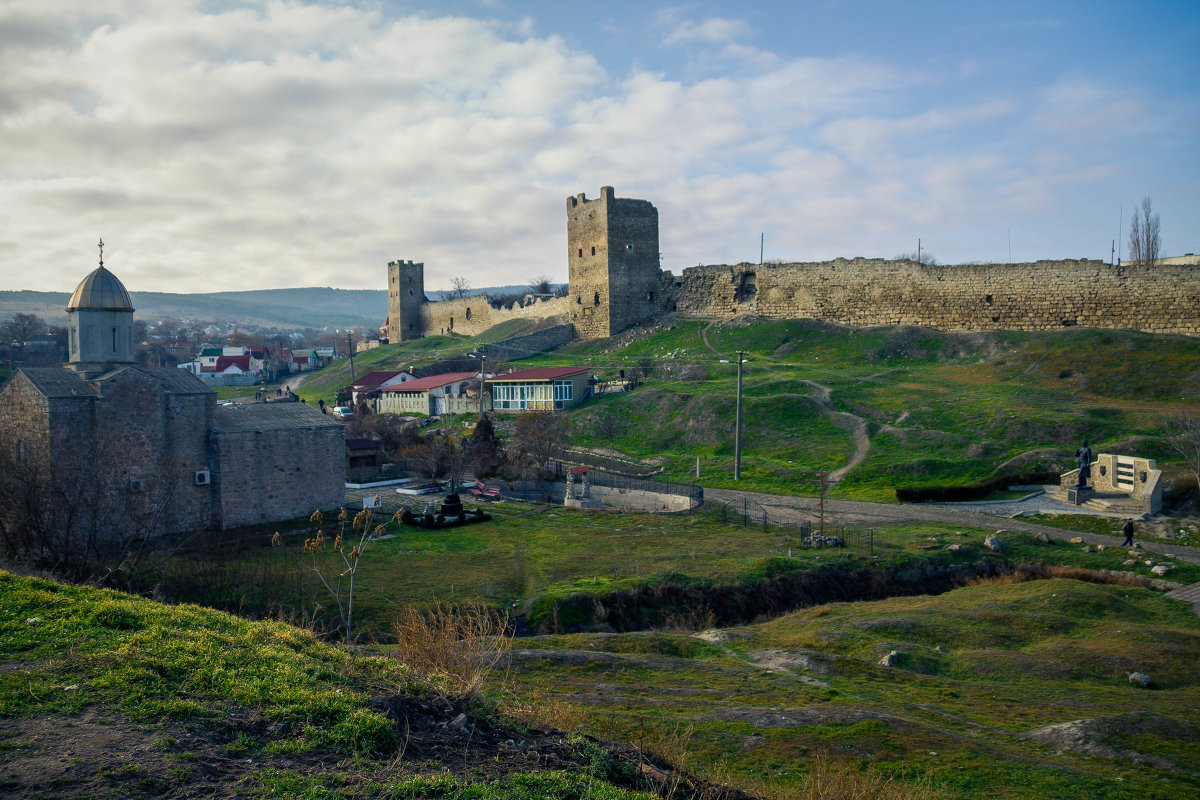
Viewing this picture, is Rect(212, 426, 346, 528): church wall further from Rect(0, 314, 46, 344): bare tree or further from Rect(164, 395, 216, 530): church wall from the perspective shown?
Rect(0, 314, 46, 344): bare tree

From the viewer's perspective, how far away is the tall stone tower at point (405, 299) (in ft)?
278

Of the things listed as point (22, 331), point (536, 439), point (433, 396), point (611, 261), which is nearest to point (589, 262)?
point (611, 261)

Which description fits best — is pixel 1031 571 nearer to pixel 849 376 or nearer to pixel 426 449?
pixel 849 376

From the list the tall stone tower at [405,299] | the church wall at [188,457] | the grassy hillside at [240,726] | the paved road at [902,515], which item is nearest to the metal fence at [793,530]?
the paved road at [902,515]

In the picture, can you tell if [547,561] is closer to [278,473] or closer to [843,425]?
[278,473]

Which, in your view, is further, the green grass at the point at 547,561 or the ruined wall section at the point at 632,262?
the ruined wall section at the point at 632,262

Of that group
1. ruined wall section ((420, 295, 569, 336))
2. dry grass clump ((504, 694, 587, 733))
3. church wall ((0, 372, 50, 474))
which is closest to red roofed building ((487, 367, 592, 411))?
ruined wall section ((420, 295, 569, 336))

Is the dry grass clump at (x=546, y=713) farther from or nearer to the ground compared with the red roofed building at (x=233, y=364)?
nearer to the ground

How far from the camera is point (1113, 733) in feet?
36.9

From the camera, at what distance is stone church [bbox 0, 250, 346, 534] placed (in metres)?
25.0

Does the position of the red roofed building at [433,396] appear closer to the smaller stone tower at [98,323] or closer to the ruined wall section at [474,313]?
the ruined wall section at [474,313]

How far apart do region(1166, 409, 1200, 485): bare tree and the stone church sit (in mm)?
29504

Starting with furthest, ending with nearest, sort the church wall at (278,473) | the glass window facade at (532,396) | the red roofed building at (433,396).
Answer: the red roofed building at (433,396) → the glass window facade at (532,396) → the church wall at (278,473)

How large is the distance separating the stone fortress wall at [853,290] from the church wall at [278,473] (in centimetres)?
3284
